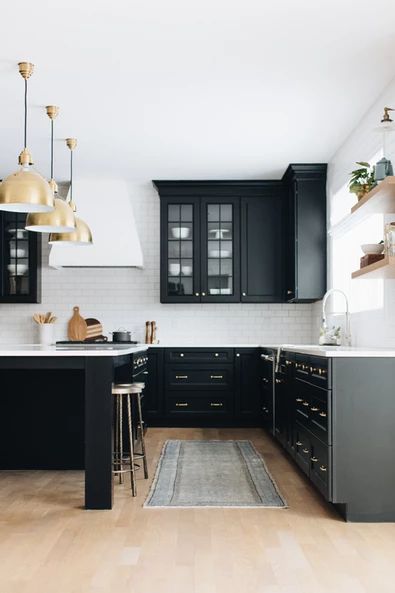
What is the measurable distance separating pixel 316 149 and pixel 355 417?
340 centimetres

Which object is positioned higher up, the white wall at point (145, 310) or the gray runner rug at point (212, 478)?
the white wall at point (145, 310)

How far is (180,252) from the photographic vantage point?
7.99m

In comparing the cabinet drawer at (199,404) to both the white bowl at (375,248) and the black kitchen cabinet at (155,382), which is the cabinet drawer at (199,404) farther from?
the white bowl at (375,248)

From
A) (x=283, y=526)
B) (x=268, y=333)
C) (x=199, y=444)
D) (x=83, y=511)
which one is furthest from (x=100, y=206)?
(x=283, y=526)

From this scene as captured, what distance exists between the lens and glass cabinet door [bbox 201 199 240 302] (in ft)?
26.2

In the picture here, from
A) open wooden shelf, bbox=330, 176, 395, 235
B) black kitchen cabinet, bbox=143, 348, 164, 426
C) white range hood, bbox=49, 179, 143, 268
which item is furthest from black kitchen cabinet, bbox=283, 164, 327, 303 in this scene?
open wooden shelf, bbox=330, 176, 395, 235

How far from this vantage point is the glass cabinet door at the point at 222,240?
797 centimetres

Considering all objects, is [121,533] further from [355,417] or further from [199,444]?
[199,444]

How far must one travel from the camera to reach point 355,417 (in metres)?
3.99

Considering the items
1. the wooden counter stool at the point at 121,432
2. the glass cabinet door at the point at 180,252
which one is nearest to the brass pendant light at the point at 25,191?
the wooden counter stool at the point at 121,432

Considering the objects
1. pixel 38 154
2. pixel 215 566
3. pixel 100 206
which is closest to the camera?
pixel 215 566

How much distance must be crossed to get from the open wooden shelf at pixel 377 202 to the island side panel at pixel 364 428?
0.95 meters

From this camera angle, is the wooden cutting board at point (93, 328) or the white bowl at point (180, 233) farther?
the wooden cutting board at point (93, 328)

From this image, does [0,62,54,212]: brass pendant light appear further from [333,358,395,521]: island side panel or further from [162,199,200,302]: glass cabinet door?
[162,199,200,302]: glass cabinet door
